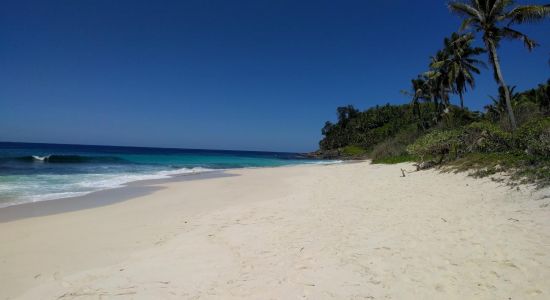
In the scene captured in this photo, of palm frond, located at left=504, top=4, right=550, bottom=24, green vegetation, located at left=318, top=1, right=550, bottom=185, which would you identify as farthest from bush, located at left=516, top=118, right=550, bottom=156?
palm frond, located at left=504, top=4, right=550, bottom=24

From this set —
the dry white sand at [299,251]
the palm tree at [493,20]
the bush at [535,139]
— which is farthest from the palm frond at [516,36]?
the dry white sand at [299,251]

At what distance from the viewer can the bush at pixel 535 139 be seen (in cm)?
930

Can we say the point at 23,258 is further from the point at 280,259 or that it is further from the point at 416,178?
Answer: the point at 416,178

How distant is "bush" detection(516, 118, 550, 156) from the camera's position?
9.30 metres

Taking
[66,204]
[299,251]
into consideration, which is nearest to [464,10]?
[299,251]

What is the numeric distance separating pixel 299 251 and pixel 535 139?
→ 1034 cm

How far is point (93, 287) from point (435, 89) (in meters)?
35.3

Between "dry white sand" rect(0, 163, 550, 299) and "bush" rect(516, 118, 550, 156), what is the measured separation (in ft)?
8.77

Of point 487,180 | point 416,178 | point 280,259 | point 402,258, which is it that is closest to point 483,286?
point 402,258

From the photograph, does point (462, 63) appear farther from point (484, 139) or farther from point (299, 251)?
point (299, 251)

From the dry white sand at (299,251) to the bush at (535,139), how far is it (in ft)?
8.77

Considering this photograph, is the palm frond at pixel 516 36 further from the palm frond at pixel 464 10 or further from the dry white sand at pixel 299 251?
the dry white sand at pixel 299 251

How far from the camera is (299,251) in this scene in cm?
500

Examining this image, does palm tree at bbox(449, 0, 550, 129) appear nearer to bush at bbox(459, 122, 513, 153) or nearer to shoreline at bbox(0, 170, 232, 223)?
bush at bbox(459, 122, 513, 153)
